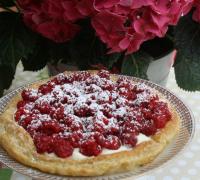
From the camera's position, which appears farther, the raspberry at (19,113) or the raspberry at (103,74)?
the raspberry at (103,74)

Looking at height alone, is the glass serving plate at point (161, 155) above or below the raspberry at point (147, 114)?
below

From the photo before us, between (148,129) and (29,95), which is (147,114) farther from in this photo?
(29,95)

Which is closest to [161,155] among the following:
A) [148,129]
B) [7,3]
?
[148,129]

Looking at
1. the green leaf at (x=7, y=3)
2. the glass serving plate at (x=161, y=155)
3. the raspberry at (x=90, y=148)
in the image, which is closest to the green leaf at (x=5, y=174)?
the glass serving plate at (x=161, y=155)

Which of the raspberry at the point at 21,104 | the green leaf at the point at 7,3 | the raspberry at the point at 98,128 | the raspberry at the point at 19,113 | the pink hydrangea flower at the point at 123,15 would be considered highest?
the pink hydrangea flower at the point at 123,15

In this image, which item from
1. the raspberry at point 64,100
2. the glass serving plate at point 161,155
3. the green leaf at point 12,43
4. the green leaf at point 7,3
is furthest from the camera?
the green leaf at point 7,3

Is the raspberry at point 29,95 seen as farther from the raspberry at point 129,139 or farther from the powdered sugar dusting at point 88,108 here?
the raspberry at point 129,139

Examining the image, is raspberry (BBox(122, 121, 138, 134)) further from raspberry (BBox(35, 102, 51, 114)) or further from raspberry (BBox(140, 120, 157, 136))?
raspberry (BBox(35, 102, 51, 114))
